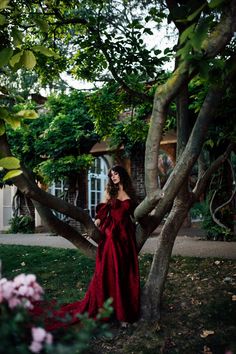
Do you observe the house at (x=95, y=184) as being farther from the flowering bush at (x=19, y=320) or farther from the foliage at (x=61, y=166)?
the flowering bush at (x=19, y=320)

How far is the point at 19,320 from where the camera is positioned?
104 cm

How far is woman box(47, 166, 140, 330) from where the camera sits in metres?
4.30

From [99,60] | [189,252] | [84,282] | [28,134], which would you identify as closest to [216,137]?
[189,252]

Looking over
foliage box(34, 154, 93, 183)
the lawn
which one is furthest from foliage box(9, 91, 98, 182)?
the lawn

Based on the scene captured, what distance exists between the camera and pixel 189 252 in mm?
7699

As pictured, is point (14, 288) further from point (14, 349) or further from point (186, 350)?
point (186, 350)

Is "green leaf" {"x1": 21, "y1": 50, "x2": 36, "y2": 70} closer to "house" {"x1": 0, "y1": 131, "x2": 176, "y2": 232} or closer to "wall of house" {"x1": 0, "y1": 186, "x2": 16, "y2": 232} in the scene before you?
"house" {"x1": 0, "y1": 131, "x2": 176, "y2": 232}

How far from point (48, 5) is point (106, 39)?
5.22 feet

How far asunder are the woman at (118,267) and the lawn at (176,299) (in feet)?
0.94

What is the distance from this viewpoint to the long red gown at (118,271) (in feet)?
14.1

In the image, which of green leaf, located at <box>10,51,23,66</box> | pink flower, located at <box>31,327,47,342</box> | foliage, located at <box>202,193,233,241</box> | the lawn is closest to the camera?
pink flower, located at <box>31,327,47,342</box>

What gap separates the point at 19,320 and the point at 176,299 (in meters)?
4.39

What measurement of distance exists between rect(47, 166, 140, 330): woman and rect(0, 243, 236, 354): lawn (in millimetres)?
286

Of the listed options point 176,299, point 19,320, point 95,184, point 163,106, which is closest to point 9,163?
point 19,320
